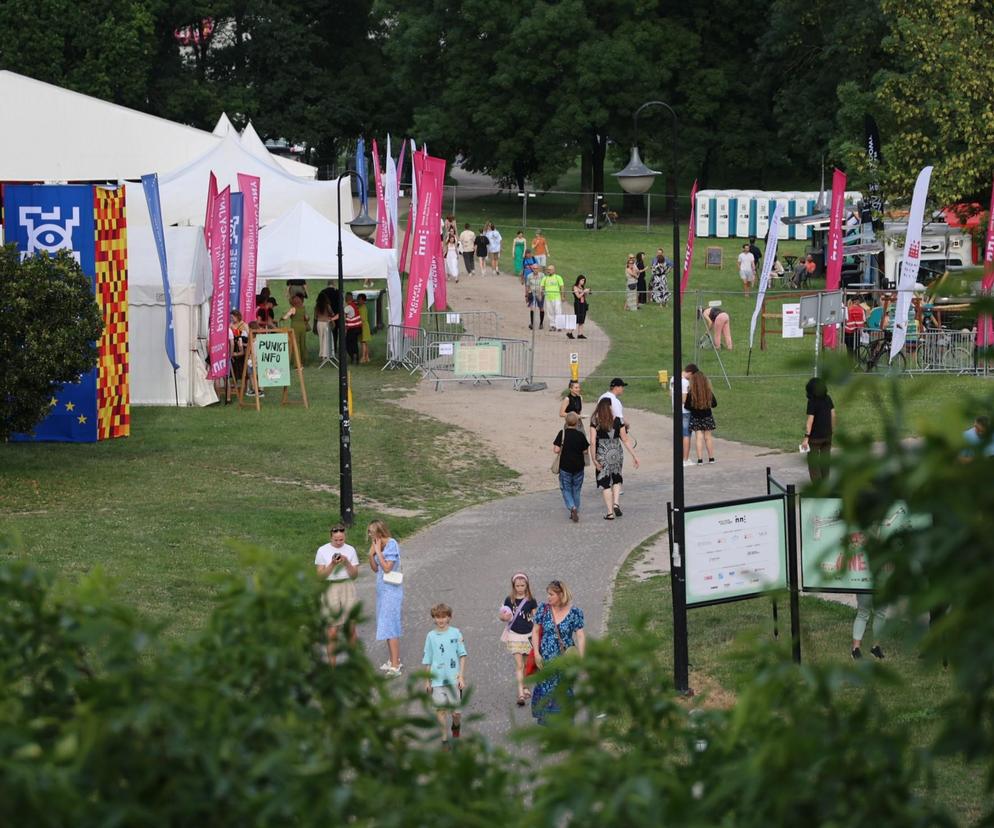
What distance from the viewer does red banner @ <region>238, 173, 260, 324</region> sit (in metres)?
28.7

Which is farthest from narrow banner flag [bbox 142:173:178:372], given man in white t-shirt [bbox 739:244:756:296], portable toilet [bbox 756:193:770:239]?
portable toilet [bbox 756:193:770:239]

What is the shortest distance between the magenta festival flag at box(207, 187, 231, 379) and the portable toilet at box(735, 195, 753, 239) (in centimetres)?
2993

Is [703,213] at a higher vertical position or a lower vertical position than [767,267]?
higher

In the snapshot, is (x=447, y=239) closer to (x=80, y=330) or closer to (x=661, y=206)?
(x=661, y=206)

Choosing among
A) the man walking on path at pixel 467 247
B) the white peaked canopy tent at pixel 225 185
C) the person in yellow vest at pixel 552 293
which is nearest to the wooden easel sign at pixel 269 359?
the white peaked canopy tent at pixel 225 185

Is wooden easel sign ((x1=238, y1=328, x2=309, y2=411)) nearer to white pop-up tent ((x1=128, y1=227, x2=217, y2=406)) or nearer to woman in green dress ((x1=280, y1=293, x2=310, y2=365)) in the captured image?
white pop-up tent ((x1=128, y1=227, x2=217, y2=406))

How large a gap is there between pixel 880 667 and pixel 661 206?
2560 inches

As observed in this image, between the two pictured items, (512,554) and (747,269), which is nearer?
(512,554)

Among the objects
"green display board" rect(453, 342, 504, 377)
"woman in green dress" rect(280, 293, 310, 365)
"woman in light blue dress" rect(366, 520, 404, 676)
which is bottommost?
"woman in light blue dress" rect(366, 520, 404, 676)

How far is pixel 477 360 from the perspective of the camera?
30.7 m

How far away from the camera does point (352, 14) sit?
7450 centimetres

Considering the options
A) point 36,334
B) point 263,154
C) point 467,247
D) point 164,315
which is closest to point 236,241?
point 164,315

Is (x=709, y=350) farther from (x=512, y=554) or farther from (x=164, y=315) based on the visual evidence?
(x=512, y=554)

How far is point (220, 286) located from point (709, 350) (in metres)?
12.0
